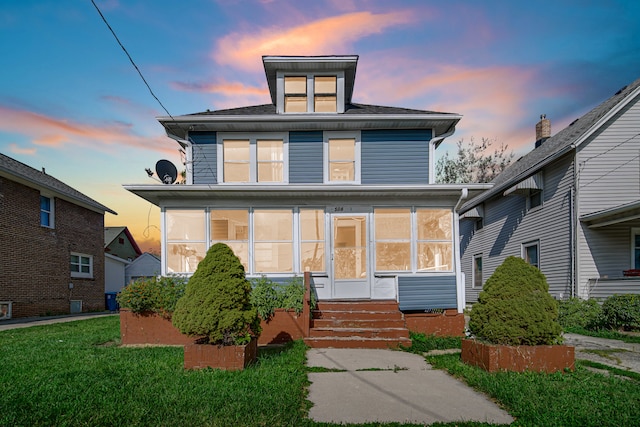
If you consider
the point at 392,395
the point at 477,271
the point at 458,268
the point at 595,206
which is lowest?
the point at 477,271

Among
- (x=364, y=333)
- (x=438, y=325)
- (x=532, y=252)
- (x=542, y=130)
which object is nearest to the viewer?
(x=364, y=333)

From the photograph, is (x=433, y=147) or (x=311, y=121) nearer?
(x=311, y=121)

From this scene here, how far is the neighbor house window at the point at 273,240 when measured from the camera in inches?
396

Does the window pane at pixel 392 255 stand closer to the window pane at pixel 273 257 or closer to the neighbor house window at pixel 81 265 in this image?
the window pane at pixel 273 257

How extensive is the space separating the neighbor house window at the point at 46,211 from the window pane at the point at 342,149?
539 inches

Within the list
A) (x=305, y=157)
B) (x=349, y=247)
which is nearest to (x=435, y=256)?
(x=349, y=247)

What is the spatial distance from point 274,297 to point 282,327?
68 centimetres

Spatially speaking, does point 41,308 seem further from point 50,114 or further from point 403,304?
point 403,304

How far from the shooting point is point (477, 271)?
19.6 meters

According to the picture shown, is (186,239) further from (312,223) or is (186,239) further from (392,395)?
(392,395)

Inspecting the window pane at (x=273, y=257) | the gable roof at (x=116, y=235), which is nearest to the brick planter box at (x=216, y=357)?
the window pane at (x=273, y=257)

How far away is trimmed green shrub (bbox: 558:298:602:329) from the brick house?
19.0 m

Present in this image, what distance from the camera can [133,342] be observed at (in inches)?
313

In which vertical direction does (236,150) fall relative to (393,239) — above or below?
above
